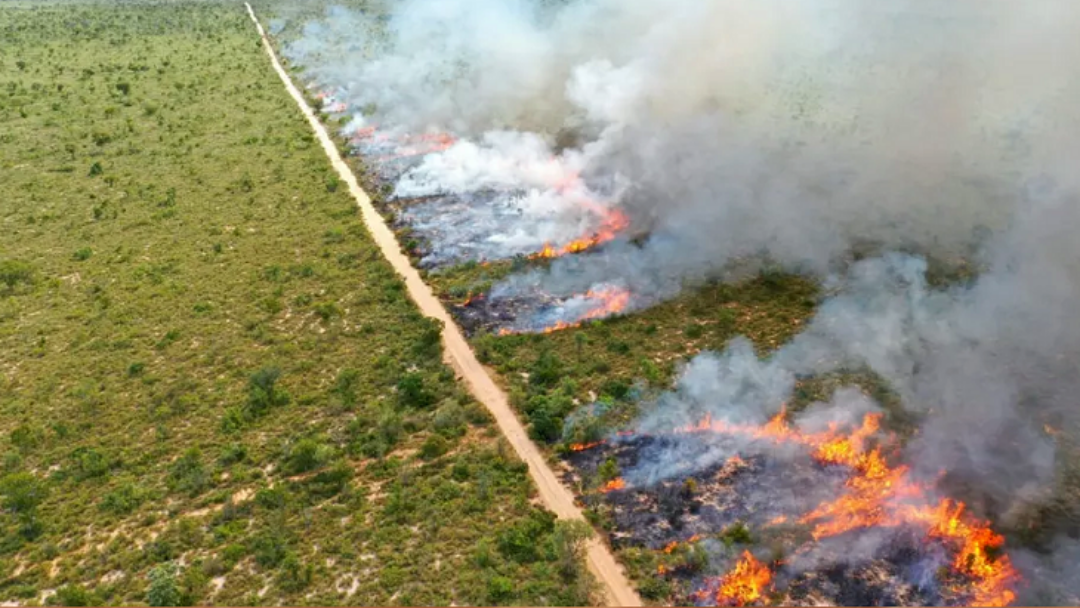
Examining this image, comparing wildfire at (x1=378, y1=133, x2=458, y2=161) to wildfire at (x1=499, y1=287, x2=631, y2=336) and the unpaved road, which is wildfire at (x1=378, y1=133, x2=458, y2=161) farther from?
wildfire at (x1=499, y1=287, x2=631, y2=336)

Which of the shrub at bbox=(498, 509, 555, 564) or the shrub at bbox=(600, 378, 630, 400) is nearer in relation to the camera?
the shrub at bbox=(498, 509, 555, 564)

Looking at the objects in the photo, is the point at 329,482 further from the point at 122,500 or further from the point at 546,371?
the point at 546,371

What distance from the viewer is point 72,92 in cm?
8194

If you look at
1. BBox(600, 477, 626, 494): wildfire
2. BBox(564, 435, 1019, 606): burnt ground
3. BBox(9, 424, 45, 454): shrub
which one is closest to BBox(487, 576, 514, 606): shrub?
BBox(564, 435, 1019, 606): burnt ground

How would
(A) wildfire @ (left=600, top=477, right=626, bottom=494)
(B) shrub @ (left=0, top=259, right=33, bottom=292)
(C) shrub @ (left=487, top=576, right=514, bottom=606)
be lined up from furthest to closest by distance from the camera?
1. (B) shrub @ (left=0, top=259, right=33, bottom=292)
2. (A) wildfire @ (left=600, top=477, right=626, bottom=494)
3. (C) shrub @ (left=487, top=576, right=514, bottom=606)

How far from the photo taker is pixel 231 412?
34.1 meters

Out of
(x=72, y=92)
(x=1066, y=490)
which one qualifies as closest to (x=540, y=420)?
(x=1066, y=490)

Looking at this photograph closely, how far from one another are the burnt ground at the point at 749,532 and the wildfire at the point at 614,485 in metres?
0.18

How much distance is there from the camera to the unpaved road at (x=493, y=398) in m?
26.2

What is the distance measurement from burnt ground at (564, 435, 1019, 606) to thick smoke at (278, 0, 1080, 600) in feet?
3.35

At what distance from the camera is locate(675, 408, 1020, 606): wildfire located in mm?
25078

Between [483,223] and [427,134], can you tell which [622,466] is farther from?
[427,134]

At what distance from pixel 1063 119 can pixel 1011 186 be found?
161 inches

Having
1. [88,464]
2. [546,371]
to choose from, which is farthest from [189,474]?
[546,371]
